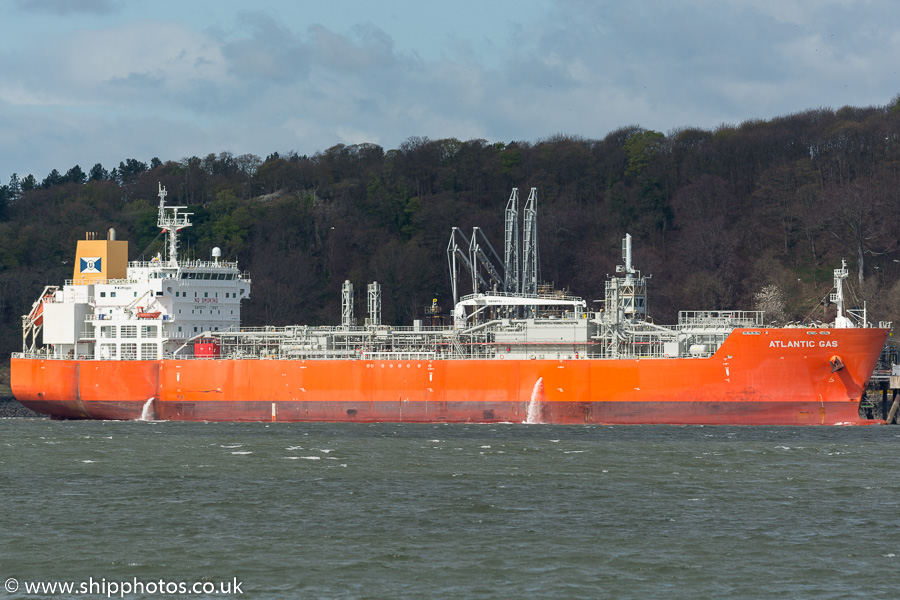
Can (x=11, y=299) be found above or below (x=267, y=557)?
above

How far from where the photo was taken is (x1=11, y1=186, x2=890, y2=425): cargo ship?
1601 inches

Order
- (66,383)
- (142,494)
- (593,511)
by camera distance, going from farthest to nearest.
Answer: (66,383), (142,494), (593,511)

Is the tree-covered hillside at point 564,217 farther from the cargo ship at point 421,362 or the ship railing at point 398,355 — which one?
the ship railing at point 398,355

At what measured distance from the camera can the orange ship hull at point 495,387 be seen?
4034 cm

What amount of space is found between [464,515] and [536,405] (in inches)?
755

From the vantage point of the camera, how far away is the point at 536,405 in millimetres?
43188

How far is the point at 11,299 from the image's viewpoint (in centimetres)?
8131

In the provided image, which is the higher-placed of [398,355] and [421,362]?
[398,355]

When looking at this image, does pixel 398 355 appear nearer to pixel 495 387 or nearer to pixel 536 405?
pixel 495 387

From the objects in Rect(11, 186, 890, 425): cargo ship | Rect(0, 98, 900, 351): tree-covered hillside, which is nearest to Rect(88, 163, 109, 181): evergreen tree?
Rect(0, 98, 900, 351): tree-covered hillside

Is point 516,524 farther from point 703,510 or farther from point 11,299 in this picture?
point 11,299

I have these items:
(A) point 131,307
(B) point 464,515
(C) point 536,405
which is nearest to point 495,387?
(C) point 536,405

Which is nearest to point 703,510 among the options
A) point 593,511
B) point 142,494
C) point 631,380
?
point 593,511

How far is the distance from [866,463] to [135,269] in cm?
3093
